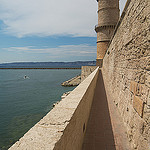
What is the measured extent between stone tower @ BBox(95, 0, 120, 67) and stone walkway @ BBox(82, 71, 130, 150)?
66.3 feet

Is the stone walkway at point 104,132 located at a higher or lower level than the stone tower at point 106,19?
lower

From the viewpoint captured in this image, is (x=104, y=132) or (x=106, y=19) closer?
(x=104, y=132)

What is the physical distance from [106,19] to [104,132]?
2248 cm

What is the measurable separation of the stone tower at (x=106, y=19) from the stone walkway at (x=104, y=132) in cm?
2019

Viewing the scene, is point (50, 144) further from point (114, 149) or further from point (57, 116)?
point (114, 149)

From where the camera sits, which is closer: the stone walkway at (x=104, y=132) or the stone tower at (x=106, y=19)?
the stone walkway at (x=104, y=132)

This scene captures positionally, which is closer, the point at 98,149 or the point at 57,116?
the point at 57,116

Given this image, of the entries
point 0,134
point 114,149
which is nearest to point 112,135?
point 114,149

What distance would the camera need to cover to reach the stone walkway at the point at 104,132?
8.78ft

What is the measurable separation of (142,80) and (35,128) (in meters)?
2.04

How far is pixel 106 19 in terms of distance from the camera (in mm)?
21516

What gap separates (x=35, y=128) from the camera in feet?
4.79

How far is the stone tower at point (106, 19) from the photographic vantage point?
2099 centimetres

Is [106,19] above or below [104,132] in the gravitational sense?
above
